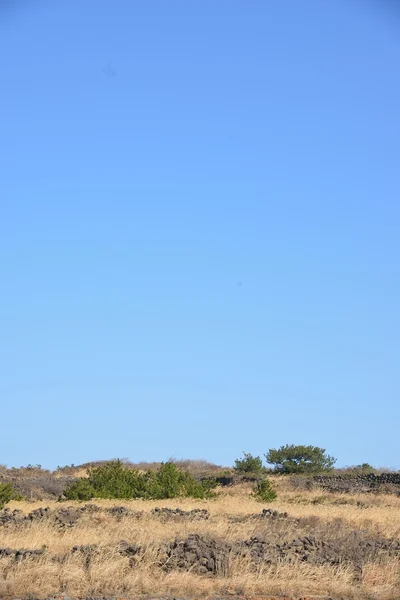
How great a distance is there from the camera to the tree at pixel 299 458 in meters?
59.3

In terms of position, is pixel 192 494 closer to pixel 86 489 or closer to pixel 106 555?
pixel 86 489

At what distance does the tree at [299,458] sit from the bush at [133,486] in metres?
25.2

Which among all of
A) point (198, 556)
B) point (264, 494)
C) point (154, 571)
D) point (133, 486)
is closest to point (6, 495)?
point (133, 486)

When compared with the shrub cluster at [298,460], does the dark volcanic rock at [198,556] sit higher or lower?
lower

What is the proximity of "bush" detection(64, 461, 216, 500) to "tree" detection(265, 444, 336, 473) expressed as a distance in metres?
25.2

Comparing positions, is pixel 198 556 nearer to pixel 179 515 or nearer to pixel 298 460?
pixel 179 515

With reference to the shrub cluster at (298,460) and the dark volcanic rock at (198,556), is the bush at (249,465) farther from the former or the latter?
the dark volcanic rock at (198,556)

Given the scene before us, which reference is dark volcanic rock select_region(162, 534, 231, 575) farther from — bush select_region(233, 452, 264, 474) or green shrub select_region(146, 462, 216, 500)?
bush select_region(233, 452, 264, 474)

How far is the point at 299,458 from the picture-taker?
60281 mm

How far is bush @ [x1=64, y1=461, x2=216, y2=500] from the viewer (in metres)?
32.0

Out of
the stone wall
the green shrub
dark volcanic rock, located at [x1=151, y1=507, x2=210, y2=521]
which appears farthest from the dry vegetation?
the stone wall

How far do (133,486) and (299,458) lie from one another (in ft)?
92.6

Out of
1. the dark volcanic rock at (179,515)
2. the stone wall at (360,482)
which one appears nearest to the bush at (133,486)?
the dark volcanic rock at (179,515)

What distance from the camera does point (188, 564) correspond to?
13.8 meters
